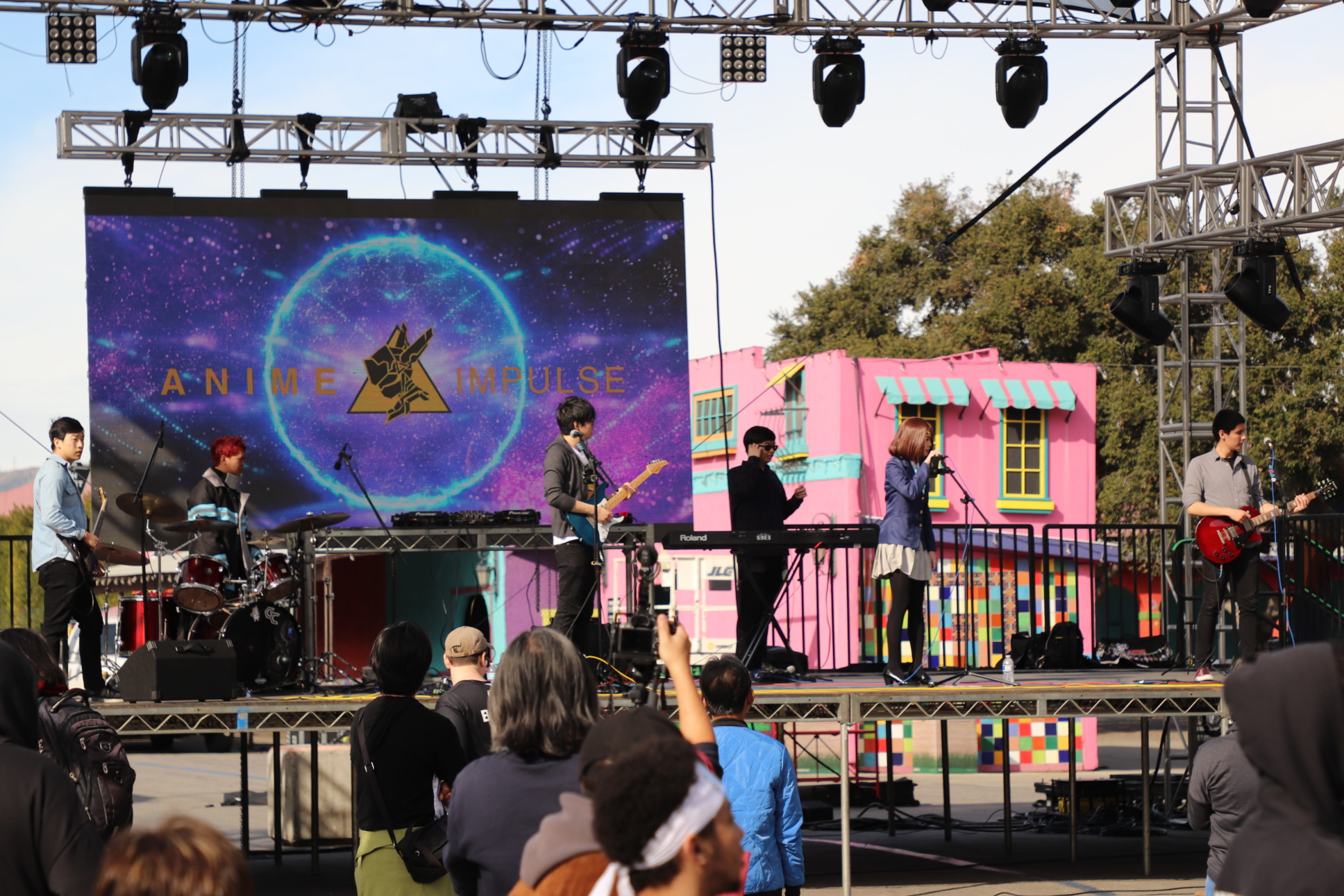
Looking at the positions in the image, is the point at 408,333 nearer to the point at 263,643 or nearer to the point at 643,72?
the point at 643,72

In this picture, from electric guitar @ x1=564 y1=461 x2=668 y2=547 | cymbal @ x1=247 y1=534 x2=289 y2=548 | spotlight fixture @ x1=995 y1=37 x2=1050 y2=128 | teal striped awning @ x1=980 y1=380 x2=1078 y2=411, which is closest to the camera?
electric guitar @ x1=564 y1=461 x2=668 y2=547

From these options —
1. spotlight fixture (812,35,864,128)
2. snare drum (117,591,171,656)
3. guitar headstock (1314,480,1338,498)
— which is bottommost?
snare drum (117,591,171,656)

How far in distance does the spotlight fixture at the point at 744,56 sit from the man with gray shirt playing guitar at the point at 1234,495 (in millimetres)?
5176

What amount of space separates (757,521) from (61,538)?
4.18 m

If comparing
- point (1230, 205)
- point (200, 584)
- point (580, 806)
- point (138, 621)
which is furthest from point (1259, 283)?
point (580, 806)

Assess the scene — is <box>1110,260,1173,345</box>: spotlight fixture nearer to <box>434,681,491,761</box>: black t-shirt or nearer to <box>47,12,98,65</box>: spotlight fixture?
<box>47,12,98,65</box>: spotlight fixture

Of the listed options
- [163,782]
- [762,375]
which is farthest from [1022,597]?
[163,782]

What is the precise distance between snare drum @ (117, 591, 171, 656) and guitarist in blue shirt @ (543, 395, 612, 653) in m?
2.61

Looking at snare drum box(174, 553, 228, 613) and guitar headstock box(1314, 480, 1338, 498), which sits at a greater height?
guitar headstock box(1314, 480, 1338, 498)

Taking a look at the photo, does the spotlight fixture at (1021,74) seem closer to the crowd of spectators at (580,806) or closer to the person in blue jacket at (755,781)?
the person in blue jacket at (755,781)

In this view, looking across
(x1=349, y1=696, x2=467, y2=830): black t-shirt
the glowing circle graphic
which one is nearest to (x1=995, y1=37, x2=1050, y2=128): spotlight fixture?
the glowing circle graphic

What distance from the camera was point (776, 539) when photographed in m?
9.22

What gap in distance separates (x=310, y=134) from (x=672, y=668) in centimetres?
1134

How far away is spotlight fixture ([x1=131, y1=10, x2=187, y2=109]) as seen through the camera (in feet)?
38.1
